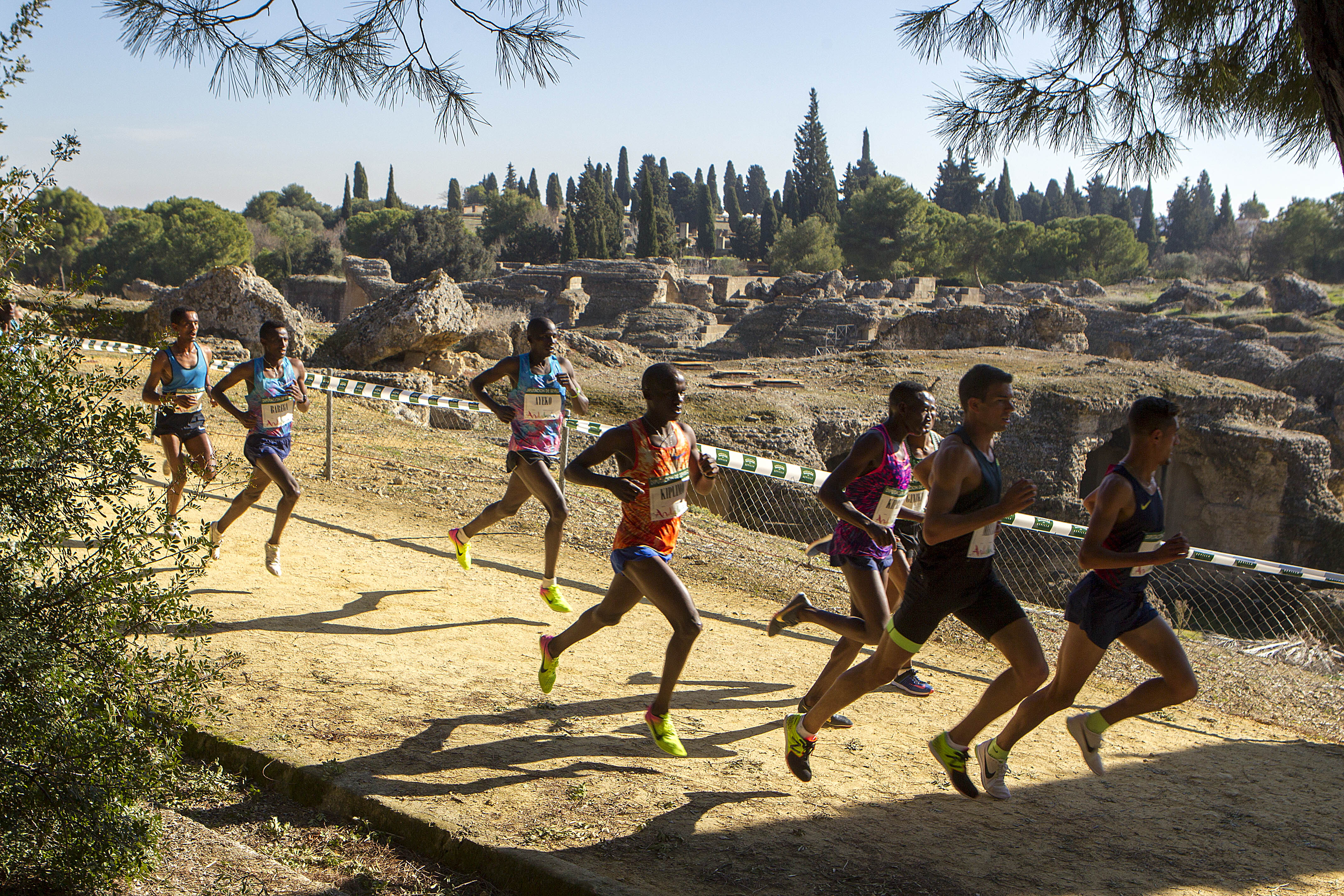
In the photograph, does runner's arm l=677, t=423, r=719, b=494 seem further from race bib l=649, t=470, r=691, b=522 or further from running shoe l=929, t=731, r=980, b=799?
running shoe l=929, t=731, r=980, b=799

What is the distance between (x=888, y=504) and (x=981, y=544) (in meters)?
0.88

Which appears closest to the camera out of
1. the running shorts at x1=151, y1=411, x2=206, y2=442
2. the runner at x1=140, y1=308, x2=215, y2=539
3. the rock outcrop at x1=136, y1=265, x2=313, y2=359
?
the runner at x1=140, y1=308, x2=215, y2=539

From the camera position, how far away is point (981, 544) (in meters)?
4.04

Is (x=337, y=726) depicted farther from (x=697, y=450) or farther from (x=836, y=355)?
(x=836, y=355)

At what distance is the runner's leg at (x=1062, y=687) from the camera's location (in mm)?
4121

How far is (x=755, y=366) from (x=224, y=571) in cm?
1701

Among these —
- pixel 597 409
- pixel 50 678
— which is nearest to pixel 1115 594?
A: pixel 50 678

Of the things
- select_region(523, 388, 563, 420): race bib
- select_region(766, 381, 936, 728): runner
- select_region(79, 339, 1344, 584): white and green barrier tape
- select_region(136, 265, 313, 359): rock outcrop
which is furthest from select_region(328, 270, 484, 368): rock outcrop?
select_region(766, 381, 936, 728): runner

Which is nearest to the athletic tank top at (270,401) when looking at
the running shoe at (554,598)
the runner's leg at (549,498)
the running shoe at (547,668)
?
the runner's leg at (549,498)

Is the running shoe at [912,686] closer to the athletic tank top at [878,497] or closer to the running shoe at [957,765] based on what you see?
the athletic tank top at [878,497]

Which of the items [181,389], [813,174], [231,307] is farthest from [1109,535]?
[813,174]

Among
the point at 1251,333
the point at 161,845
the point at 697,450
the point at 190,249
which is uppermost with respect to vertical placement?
the point at 190,249

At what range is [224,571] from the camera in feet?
23.3

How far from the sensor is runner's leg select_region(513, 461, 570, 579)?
21.2ft
